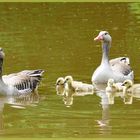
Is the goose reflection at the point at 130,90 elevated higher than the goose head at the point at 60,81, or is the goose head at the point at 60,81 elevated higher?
the goose head at the point at 60,81

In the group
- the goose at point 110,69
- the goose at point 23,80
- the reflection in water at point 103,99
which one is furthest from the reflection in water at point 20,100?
the goose at point 110,69

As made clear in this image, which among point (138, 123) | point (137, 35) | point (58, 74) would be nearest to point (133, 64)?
point (58, 74)

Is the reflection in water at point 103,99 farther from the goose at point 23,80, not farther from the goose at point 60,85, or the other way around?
the goose at point 23,80

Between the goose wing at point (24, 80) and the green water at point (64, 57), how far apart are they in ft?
0.69

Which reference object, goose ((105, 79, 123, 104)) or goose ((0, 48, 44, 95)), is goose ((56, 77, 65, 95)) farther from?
goose ((105, 79, 123, 104))

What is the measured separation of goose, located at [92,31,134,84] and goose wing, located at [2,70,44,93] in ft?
4.16

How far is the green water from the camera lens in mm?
14281

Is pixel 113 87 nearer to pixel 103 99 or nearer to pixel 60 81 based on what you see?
pixel 103 99

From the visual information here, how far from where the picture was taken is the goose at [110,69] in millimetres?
18328

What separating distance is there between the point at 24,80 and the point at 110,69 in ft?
6.64

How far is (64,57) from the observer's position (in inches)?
790

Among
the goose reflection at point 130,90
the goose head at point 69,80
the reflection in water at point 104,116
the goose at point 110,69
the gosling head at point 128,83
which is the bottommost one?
the reflection in water at point 104,116

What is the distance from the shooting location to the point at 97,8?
29.4 meters

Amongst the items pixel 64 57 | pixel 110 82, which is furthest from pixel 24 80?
pixel 64 57
